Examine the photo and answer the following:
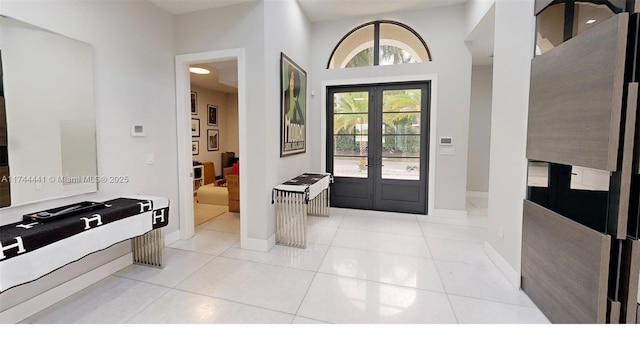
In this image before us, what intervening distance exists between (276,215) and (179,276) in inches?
51.9

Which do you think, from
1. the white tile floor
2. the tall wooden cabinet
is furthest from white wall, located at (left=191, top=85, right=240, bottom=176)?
the tall wooden cabinet

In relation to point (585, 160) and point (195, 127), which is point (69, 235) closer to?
point (585, 160)

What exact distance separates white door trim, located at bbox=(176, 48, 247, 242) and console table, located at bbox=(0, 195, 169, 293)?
0.86 meters

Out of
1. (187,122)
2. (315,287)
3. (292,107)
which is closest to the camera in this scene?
(315,287)

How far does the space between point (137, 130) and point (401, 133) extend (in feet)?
13.0

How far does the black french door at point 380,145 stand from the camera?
4.95m

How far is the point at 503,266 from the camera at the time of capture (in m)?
2.92

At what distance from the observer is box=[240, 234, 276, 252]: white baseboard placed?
139 inches

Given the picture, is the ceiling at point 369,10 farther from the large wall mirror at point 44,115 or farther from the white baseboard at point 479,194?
the white baseboard at point 479,194

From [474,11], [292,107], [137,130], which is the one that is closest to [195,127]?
[292,107]

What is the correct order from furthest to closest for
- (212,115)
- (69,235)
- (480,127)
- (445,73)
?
(212,115), (480,127), (445,73), (69,235)

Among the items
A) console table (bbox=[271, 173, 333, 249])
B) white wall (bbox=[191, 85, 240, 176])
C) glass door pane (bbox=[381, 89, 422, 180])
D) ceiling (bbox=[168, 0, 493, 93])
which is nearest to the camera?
Answer: console table (bbox=[271, 173, 333, 249])

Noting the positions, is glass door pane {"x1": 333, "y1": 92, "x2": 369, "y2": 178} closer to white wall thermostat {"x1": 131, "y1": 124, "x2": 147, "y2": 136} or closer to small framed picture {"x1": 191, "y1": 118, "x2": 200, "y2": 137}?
white wall thermostat {"x1": 131, "y1": 124, "x2": 147, "y2": 136}

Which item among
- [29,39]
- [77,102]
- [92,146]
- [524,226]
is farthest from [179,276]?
[524,226]
